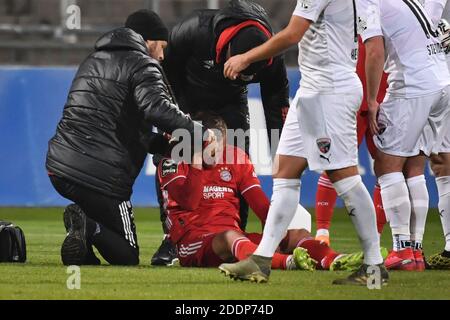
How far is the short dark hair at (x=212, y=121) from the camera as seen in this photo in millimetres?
6848

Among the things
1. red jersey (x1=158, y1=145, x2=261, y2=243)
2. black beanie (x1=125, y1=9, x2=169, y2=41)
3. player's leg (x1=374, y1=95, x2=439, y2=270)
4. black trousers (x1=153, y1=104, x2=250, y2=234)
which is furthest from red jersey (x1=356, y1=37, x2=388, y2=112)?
black beanie (x1=125, y1=9, x2=169, y2=41)

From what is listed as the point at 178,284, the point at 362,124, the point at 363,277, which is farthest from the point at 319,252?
the point at 178,284

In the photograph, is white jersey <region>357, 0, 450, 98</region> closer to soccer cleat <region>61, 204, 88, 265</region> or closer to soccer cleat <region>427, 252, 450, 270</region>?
soccer cleat <region>427, 252, 450, 270</region>

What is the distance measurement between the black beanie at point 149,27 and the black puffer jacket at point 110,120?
180 mm

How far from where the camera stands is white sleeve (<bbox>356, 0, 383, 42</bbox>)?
613 cm

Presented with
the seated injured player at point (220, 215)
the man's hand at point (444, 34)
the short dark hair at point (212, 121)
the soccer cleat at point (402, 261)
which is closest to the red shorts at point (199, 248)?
the seated injured player at point (220, 215)

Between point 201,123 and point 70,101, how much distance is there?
829 mm

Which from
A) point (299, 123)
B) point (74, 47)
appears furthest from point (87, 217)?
point (74, 47)

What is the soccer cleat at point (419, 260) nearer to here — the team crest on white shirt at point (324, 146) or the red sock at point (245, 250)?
the red sock at point (245, 250)

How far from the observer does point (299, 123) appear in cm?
561

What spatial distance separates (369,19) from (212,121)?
3.84ft

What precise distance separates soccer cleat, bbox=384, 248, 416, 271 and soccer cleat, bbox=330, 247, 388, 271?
0.94 feet

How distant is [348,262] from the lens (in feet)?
20.7

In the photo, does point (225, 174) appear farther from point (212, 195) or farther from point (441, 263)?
point (441, 263)
